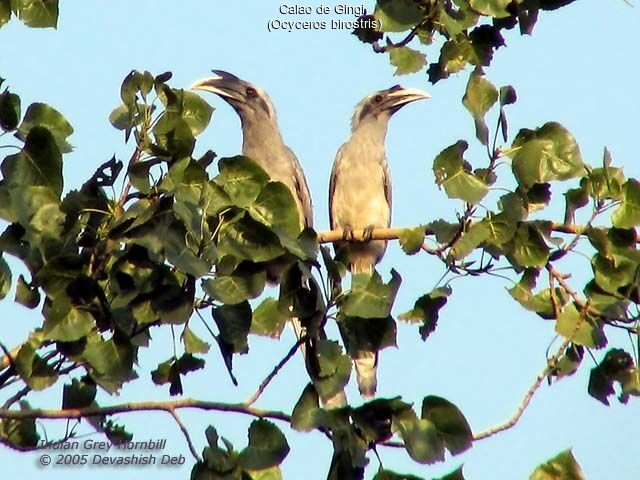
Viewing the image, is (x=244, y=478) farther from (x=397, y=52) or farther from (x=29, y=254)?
(x=397, y=52)

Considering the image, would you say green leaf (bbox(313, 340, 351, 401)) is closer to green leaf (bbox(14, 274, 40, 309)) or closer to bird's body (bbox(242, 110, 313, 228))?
green leaf (bbox(14, 274, 40, 309))

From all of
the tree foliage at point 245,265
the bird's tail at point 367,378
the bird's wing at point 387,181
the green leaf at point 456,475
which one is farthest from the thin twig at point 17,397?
the bird's wing at point 387,181

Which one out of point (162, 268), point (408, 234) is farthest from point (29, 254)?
point (408, 234)

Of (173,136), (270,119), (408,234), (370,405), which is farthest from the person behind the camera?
(270,119)

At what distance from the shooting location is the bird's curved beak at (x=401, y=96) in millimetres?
10086

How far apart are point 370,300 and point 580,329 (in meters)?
0.84

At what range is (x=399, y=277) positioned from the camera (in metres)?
4.32

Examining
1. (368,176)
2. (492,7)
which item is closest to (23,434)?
(492,7)

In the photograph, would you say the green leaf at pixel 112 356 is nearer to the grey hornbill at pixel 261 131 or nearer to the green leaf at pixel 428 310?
the green leaf at pixel 428 310

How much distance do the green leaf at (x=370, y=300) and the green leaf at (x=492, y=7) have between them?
120 centimetres

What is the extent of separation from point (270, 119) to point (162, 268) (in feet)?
19.5

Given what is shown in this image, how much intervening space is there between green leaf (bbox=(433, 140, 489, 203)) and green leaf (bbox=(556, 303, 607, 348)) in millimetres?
523

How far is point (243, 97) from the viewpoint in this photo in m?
9.89

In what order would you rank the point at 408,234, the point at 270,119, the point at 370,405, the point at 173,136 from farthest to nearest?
the point at 270,119 < the point at 408,234 < the point at 173,136 < the point at 370,405
